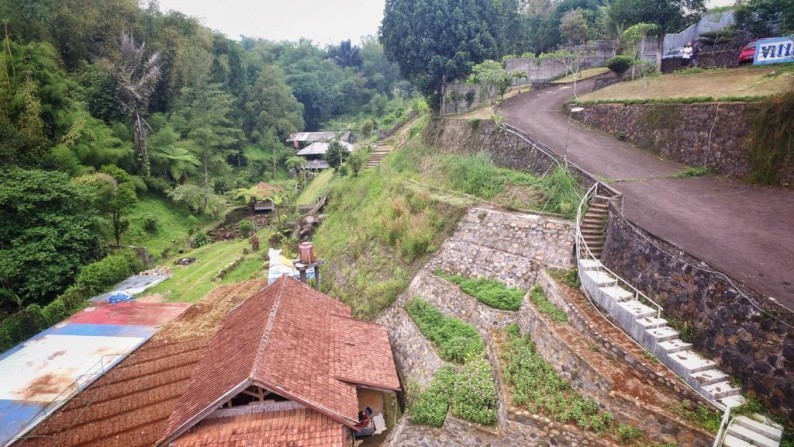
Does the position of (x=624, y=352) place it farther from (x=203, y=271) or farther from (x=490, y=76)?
(x=203, y=271)

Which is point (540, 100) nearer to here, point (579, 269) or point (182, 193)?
point (579, 269)

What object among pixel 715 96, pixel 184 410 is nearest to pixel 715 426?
pixel 184 410

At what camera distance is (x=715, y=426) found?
6.62m

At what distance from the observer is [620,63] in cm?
2158

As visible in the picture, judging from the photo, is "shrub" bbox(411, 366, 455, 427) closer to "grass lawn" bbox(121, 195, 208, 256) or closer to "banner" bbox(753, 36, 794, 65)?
"banner" bbox(753, 36, 794, 65)

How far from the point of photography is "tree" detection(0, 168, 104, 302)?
17203mm

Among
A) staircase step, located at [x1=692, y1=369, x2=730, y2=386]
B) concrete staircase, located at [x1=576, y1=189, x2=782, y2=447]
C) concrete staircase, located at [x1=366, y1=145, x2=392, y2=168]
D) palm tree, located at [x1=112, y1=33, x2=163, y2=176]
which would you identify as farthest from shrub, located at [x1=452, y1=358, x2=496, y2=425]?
palm tree, located at [x1=112, y1=33, x2=163, y2=176]

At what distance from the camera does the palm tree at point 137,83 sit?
31.5m

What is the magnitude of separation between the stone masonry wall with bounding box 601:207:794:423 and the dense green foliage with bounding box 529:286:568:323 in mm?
1711

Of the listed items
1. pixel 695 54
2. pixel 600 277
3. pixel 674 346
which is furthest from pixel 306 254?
pixel 695 54

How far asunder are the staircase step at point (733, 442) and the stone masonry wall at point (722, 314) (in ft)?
2.89

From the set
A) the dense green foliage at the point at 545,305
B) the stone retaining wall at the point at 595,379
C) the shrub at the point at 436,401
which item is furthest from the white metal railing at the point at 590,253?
the shrub at the point at 436,401

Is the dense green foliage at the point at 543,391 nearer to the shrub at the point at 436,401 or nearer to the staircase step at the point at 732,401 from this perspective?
the shrub at the point at 436,401

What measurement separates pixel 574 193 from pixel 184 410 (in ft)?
38.9
